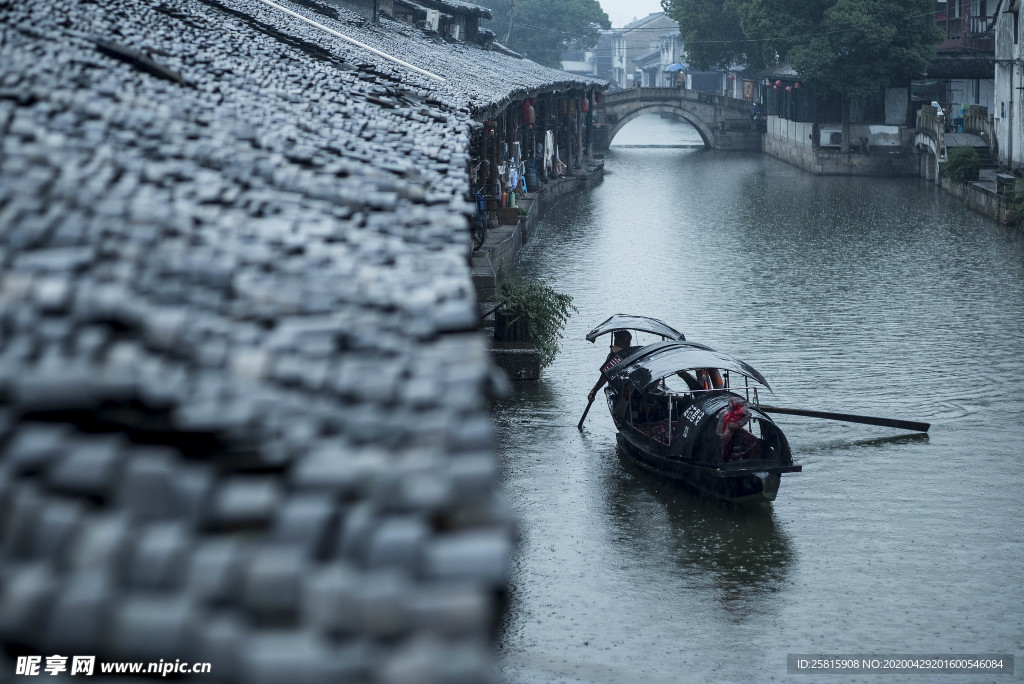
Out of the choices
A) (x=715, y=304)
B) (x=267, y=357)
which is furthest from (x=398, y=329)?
(x=715, y=304)

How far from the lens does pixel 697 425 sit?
12.9 meters

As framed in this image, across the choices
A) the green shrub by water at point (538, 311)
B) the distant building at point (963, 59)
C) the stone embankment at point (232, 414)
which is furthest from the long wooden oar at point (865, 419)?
the distant building at point (963, 59)

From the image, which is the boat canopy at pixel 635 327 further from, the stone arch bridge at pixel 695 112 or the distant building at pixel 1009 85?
the stone arch bridge at pixel 695 112

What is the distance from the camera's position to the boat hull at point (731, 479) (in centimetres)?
1253

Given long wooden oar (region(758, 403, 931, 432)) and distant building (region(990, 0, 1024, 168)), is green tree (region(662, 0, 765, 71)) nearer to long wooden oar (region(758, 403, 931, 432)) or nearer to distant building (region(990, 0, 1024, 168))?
distant building (region(990, 0, 1024, 168))

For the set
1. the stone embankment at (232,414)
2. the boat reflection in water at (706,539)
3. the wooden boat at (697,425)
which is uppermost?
the stone embankment at (232,414)

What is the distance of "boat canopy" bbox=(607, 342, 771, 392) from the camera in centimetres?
1367

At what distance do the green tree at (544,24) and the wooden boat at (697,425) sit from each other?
72.6 m

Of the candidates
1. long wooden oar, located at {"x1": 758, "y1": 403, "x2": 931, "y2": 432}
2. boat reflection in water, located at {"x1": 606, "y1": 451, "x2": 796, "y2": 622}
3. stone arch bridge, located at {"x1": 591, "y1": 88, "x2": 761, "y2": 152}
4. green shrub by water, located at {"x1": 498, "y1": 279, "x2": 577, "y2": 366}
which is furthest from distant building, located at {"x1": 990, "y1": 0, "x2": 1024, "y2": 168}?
boat reflection in water, located at {"x1": 606, "y1": 451, "x2": 796, "y2": 622}

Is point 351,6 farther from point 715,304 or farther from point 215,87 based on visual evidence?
point 215,87

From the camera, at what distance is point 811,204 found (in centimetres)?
3862

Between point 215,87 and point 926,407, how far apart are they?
1320cm

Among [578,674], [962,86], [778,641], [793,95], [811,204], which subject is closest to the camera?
[578,674]

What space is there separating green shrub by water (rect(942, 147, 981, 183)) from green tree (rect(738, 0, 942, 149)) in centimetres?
751
